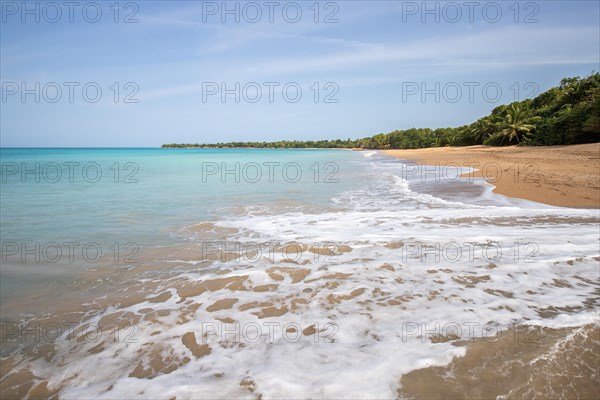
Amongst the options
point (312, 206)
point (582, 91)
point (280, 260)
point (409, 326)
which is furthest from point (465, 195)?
point (582, 91)

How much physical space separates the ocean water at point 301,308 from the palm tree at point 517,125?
3669 centimetres

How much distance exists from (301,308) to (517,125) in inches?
1737

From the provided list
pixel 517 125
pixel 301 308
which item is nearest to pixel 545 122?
pixel 517 125

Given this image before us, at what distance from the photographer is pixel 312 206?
29.7 ft

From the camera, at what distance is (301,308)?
10.6 feet

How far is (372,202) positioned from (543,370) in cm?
757

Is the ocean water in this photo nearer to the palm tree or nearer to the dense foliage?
the dense foliage

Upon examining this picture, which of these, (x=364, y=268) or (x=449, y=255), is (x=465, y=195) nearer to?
(x=449, y=255)

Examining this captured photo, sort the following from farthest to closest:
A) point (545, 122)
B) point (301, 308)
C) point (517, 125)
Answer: point (517, 125) → point (545, 122) → point (301, 308)

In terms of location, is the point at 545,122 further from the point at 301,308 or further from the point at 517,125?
the point at 301,308

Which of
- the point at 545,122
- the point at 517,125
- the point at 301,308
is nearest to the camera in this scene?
the point at 301,308

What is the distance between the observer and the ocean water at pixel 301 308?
87.7 inches

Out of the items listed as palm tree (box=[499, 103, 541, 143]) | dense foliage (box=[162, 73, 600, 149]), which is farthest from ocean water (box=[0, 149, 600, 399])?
palm tree (box=[499, 103, 541, 143])

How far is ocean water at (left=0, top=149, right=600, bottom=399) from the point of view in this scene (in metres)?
2.23
